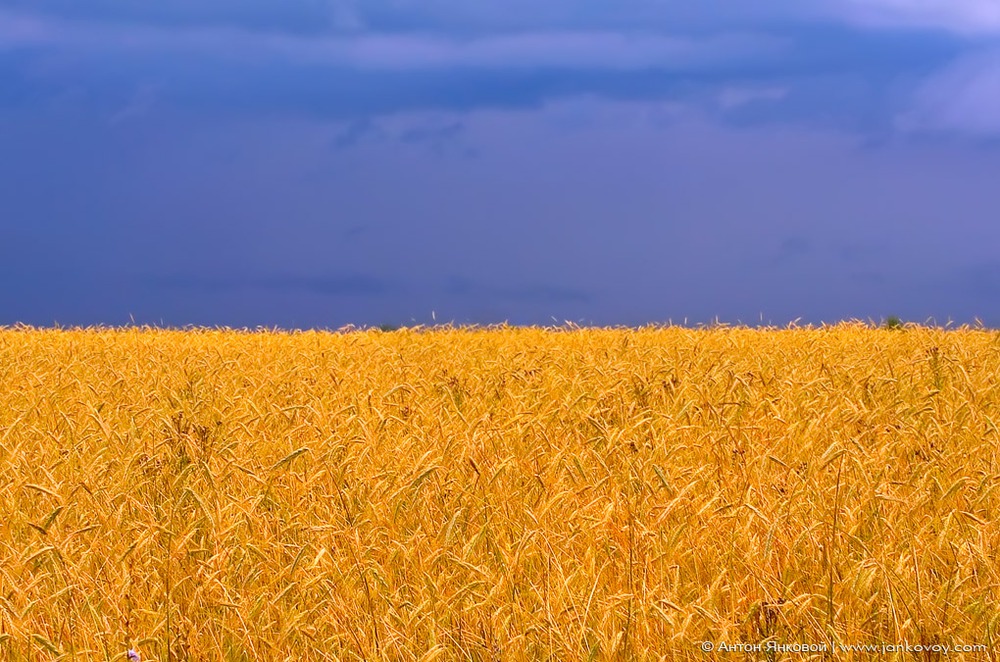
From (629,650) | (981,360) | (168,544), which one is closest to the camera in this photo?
(629,650)

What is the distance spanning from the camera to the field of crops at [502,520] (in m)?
2.64

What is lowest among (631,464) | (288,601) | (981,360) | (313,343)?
(288,601)

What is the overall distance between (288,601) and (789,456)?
2643mm

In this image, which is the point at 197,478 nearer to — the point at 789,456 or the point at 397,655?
the point at 397,655

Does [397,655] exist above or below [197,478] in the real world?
below

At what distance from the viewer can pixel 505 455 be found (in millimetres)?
4609

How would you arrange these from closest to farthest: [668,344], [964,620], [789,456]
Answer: [964,620]
[789,456]
[668,344]

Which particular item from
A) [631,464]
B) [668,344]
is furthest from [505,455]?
[668,344]

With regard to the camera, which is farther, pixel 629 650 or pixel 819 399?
pixel 819 399

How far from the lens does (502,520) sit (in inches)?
141

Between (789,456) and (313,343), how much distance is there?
22.4 ft

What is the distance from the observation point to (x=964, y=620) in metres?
2.67

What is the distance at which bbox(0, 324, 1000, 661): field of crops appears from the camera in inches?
104

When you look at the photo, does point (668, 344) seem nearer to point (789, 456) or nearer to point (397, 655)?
point (789, 456)
